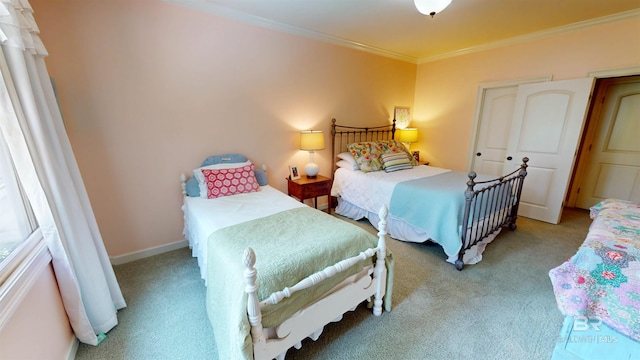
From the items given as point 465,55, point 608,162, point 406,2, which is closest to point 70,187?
point 406,2

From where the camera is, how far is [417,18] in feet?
8.84

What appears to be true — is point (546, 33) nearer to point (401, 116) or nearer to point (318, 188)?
point (401, 116)

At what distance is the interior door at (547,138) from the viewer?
2.99 metres

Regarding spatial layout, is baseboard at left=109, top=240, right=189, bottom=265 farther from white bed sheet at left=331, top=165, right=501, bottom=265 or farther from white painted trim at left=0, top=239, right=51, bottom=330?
white bed sheet at left=331, top=165, right=501, bottom=265

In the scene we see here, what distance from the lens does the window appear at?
1178mm

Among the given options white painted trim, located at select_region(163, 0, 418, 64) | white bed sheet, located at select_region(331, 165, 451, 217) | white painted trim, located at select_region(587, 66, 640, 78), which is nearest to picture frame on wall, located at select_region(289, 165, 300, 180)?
white bed sheet, located at select_region(331, 165, 451, 217)

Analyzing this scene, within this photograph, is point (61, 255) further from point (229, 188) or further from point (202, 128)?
point (202, 128)

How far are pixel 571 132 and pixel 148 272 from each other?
509 cm

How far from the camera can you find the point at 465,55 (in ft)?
12.6

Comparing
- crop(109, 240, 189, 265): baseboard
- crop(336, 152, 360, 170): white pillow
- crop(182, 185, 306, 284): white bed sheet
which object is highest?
crop(336, 152, 360, 170): white pillow

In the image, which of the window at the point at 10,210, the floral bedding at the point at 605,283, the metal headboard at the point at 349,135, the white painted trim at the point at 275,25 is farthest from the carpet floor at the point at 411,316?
the white painted trim at the point at 275,25

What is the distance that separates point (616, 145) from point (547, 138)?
1.18 metres

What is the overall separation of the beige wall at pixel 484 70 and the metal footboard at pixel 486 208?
1.31m

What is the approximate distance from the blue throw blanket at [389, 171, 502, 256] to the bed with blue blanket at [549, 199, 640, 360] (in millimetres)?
978
